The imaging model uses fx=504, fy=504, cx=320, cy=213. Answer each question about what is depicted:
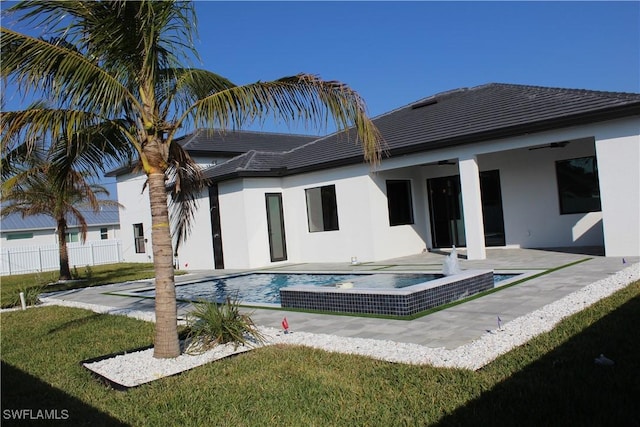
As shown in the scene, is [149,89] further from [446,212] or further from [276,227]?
[446,212]

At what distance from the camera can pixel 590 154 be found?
14.8m

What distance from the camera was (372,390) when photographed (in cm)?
453

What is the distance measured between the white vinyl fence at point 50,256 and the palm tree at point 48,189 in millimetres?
7031

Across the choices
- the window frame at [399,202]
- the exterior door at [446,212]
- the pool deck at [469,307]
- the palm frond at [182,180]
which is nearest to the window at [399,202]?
the window frame at [399,202]

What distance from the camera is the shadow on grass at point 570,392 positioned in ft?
11.8

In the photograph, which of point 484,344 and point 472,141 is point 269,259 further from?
point 484,344

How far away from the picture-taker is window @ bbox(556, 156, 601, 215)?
581 inches

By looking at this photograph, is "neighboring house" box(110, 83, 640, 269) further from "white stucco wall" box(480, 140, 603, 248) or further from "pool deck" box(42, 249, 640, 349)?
"pool deck" box(42, 249, 640, 349)

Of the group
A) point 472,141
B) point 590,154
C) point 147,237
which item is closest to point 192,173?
point 472,141

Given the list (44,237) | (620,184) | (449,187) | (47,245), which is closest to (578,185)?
(620,184)

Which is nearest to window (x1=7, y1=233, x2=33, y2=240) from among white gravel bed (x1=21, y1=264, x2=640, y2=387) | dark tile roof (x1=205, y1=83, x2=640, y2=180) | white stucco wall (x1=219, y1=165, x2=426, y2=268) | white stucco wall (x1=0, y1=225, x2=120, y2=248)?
white stucco wall (x1=0, y1=225, x2=120, y2=248)

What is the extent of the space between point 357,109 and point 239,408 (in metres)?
3.77

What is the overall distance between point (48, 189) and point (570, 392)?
1865cm

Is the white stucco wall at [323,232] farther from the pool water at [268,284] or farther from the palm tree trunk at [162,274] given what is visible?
the palm tree trunk at [162,274]
